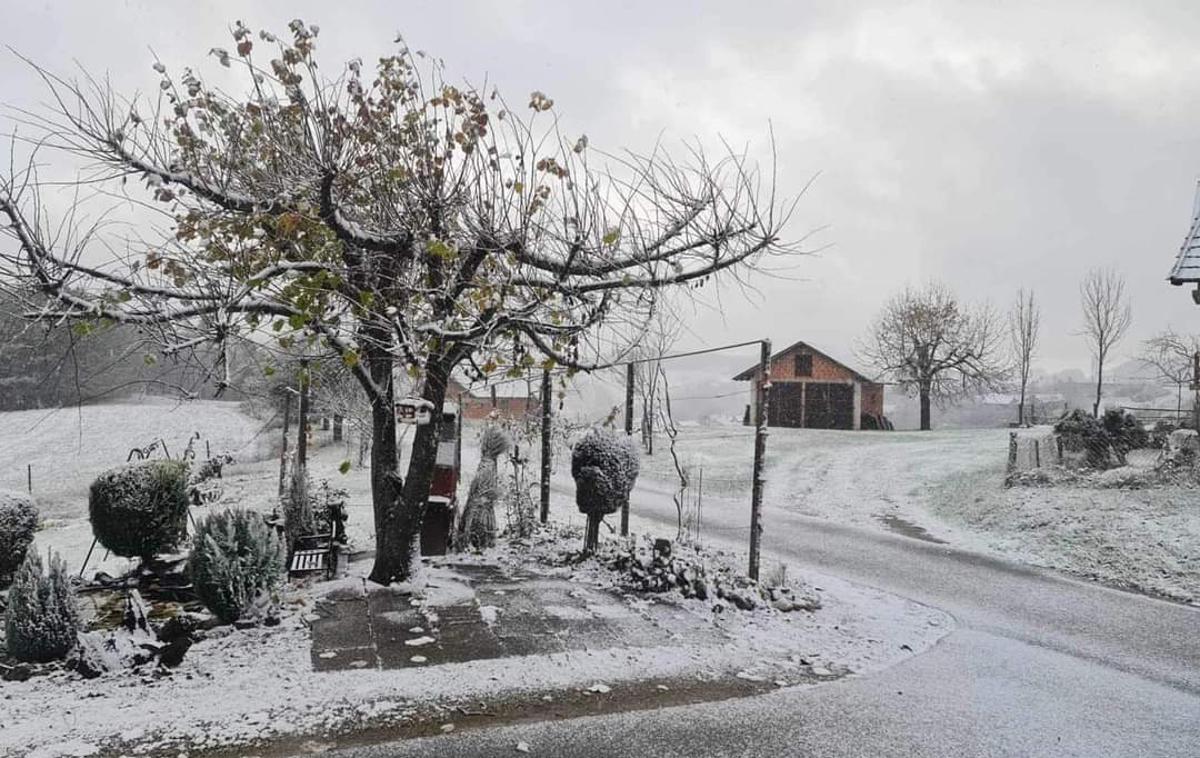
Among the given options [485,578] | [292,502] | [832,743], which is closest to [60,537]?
[292,502]

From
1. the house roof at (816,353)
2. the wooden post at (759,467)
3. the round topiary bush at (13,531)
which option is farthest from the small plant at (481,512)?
the house roof at (816,353)

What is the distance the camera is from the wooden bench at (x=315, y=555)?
7.51 metres

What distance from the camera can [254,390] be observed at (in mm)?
21703

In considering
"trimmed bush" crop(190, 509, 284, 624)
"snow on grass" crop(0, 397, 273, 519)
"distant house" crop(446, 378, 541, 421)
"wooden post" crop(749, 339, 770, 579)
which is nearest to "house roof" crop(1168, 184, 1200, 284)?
"wooden post" crop(749, 339, 770, 579)

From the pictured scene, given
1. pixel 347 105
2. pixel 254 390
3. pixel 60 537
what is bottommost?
pixel 60 537

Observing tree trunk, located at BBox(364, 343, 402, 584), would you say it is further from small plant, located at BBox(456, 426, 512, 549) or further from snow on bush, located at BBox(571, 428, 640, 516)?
snow on bush, located at BBox(571, 428, 640, 516)

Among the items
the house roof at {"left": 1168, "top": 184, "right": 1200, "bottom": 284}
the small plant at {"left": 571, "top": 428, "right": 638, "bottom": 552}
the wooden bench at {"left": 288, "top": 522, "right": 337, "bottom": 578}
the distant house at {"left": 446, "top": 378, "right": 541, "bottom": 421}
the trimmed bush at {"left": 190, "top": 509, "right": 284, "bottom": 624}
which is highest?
the house roof at {"left": 1168, "top": 184, "right": 1200, "bottom": 284}

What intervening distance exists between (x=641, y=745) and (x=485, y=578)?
387cm

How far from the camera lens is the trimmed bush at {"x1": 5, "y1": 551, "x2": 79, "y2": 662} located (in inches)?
191

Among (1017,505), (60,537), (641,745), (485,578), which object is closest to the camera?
(641,745)

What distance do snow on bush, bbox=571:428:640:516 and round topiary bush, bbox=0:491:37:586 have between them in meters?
5.54

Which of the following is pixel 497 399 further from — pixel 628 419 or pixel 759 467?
pixel 759 467

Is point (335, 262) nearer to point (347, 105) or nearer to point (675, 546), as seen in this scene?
point (347, 105)

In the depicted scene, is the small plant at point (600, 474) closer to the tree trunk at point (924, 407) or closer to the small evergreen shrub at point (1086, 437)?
the small evergreen shrub at point (1086, 437)
